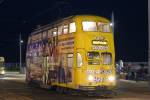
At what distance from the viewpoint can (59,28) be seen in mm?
30406

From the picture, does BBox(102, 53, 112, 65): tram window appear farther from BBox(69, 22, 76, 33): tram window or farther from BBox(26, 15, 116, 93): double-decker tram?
BBox(69, 22, 76, 33): tram window

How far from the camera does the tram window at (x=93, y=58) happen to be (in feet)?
90.8

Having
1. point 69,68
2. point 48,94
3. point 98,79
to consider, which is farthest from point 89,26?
point 48,94

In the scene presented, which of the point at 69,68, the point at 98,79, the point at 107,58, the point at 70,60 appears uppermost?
the point at 107,58

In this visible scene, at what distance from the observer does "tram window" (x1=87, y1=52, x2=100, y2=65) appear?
2767 centimetres

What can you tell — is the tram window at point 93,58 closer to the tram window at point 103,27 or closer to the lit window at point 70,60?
the lit window at point 70,60

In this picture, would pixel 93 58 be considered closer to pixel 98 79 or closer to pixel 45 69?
pixel 98 79

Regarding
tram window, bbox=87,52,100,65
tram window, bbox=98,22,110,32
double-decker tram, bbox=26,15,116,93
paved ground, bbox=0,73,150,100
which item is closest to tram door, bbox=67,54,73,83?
double-decker tram, bbox=26,15,116,93

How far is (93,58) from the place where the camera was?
91.4 ft

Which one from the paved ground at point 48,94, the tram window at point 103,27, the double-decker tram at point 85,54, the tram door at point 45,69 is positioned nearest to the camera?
the paved ground at point 48,94

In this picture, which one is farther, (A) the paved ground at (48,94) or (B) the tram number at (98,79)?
(B) the tram number at (98,79)

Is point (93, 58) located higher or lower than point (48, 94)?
higher

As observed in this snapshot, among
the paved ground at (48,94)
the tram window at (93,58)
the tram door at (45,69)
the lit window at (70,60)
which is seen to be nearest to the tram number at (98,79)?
the tram window at (93,58)

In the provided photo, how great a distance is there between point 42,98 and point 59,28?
18.5 ft
